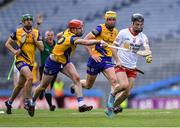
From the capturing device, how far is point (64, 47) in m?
17.9

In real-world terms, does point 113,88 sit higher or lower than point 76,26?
lower

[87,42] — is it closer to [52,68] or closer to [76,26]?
[76,26]

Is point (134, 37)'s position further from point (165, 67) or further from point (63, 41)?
point (165, 67)

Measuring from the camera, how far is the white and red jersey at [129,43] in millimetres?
17359

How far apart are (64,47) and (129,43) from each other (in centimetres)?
158

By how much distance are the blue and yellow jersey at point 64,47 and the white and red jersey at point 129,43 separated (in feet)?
3.27

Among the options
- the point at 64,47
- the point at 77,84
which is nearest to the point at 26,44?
the point at 64,47

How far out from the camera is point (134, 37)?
57.1 ft

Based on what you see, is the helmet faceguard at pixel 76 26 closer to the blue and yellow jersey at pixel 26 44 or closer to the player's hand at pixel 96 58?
the player's hand at pixel 96 58

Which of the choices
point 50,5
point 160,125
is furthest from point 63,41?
point 50,5

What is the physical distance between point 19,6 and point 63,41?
2288 cm

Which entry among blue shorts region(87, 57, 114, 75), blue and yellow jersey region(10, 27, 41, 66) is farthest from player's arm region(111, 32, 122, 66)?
blue and yellow jersey region(10, 27, 41, 66)

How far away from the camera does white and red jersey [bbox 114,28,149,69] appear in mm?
17359

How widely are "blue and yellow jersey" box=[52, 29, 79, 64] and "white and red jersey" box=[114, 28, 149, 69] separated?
1.00 metres
